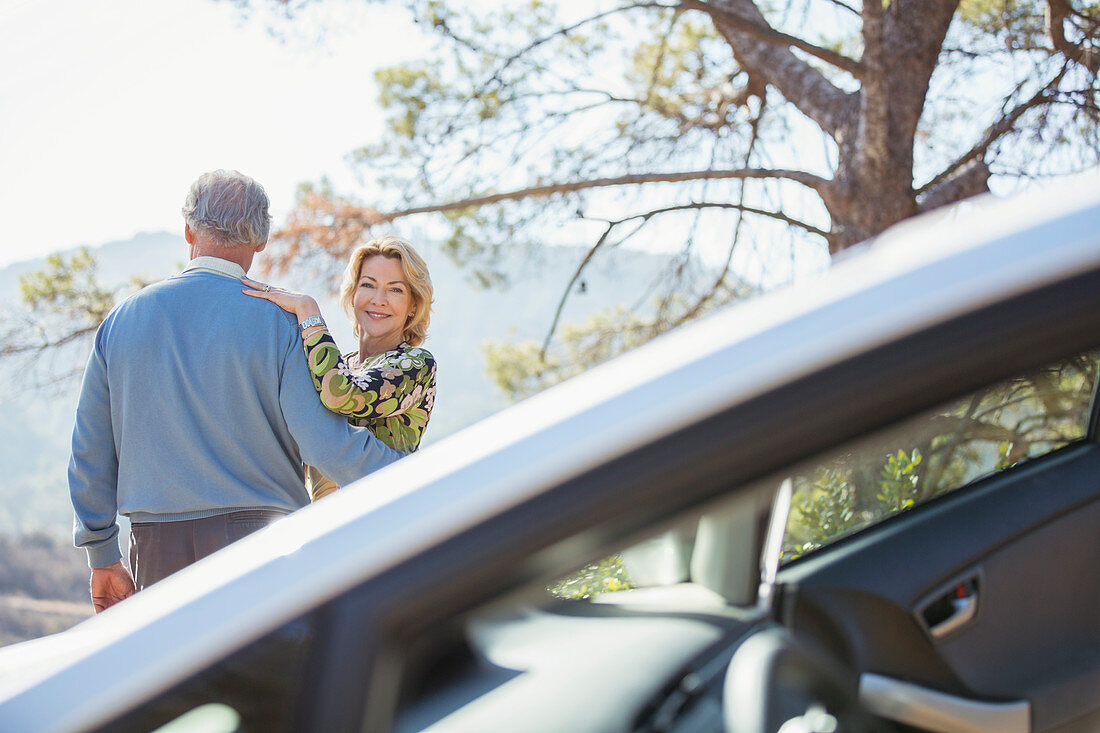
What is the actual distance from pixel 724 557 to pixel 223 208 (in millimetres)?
1808

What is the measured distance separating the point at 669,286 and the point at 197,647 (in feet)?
23.9

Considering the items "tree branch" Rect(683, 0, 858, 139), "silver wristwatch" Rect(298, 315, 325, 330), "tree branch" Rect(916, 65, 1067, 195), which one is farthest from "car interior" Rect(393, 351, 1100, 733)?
"tree branch" Rect(683, 0, 858, 139)

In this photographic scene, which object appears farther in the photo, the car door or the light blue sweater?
the light blue sweater

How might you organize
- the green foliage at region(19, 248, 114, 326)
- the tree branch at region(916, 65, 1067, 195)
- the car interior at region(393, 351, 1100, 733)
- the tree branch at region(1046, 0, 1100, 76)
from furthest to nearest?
the green foliage at region(19, 248, 114, 326), the tree branch at region(916, 65, 1067, 195), the tree branch at region(1046, 0, 1100, 76), the car interior at region(393, 351, 1100, 733)

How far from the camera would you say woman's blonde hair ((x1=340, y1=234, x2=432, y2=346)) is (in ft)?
8.80

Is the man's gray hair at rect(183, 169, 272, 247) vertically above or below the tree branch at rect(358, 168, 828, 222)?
below

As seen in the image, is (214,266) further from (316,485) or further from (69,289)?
(69,289)

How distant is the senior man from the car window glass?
1498 mm

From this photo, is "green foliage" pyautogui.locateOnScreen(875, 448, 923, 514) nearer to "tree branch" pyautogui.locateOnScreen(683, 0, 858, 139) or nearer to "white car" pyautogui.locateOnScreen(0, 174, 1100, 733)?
"white car" pyautogui.locateOnScreen(0, 174, 1100, 733)

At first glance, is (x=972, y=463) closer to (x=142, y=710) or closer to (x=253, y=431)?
(x=142, y=710)

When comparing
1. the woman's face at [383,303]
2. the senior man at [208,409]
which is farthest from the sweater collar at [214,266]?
the woman's face at [383,303]

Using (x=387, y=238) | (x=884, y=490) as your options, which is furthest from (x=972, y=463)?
(x=387, y=238)

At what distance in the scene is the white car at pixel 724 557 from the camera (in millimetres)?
750

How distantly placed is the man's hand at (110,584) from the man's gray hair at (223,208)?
975mm
